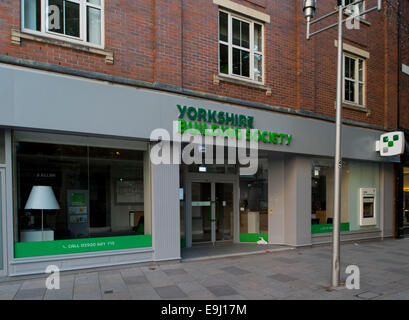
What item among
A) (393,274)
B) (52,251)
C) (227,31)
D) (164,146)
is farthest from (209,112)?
(393,274)

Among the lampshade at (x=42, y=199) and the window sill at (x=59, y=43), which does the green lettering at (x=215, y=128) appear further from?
the lampshade at (x=42, y=199)

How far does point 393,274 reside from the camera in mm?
6980

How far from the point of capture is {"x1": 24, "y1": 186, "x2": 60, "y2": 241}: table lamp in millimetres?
6398

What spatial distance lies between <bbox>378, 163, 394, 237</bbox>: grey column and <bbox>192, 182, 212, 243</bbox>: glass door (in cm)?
689

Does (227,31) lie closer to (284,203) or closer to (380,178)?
(284,203)

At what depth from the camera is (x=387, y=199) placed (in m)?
12.4

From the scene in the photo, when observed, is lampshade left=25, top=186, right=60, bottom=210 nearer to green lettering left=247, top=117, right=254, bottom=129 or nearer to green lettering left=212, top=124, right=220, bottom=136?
green lettering left=212, top=124, right=220, bottom=136

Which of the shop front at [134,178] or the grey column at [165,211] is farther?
the grey column at [165,211]

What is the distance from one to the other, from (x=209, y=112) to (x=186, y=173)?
8.62 feet

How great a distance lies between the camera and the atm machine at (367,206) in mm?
11633

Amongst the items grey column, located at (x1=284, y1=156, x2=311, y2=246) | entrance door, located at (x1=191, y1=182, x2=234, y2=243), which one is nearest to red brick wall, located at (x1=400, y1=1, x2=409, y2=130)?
grey column, located at (x1=284, y1=156, x2=311, y2=246)

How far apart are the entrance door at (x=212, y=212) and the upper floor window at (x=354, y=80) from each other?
554 centimetres

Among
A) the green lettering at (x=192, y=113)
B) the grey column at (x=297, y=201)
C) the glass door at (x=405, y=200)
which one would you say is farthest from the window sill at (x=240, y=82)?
the glass door at (x=405, y=200)

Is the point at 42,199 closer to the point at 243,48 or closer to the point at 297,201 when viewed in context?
the point at 243,48
